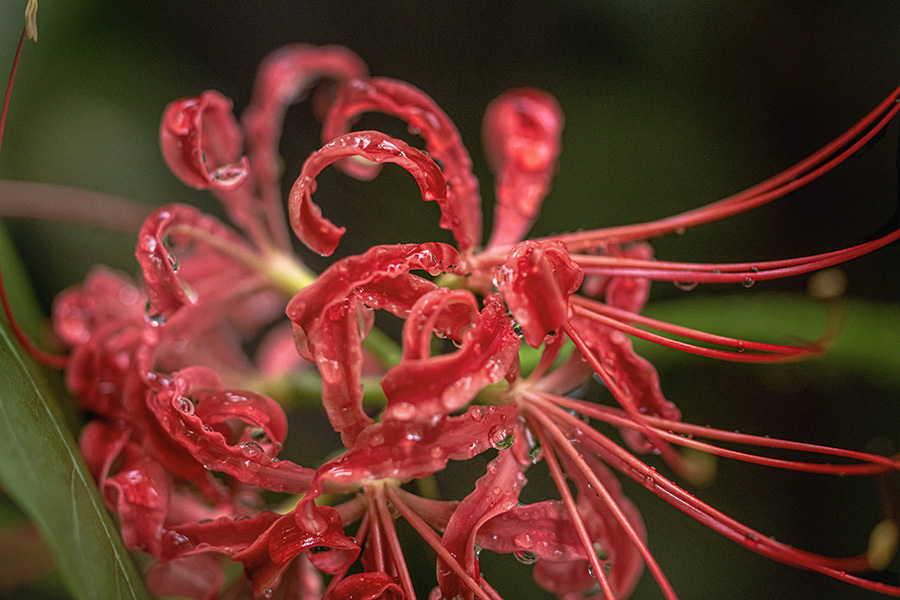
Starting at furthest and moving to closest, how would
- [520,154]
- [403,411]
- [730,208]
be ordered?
[520,154], [730,208], [403,411]

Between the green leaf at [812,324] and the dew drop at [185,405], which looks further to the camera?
the green leaf at [812,324]

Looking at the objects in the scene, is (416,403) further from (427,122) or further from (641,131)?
(641,131)

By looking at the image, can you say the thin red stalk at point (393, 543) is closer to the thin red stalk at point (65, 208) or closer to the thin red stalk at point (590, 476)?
the thin red stalk at point (590, 476)

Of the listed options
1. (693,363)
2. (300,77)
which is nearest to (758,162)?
(693,363)

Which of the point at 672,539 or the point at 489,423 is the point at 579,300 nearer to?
the point at 489,423

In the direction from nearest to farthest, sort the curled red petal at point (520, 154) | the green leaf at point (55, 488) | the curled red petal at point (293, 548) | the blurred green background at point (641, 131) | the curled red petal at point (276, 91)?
1. the green leaf at point (55, 488)
2. the curled red petal at point (293, 548)
3. the curled red petal at point (520, 154)
4. the curled red petal at point (276, 91)
5. the blurred green background at point (641, 131)

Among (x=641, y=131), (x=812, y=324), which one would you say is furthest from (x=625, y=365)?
(x=641, y=131)

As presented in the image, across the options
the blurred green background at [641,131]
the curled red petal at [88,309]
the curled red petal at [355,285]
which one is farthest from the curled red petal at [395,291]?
the blurred green background at [641,131]
